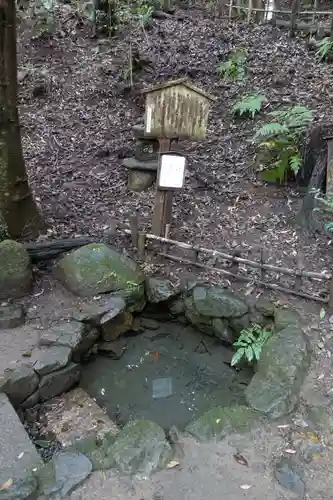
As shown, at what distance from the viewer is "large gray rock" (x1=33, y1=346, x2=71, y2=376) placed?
14.6 feet

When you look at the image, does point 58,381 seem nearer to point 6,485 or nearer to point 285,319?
point 6,485

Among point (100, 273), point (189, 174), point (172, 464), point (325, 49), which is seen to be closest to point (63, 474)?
point (172, 464)

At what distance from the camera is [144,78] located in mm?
10250

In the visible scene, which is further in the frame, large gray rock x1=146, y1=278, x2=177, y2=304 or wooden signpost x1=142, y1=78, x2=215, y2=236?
large gray rock x1=146, y1=278, x2=177, y2=304

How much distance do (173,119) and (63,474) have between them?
4.07m

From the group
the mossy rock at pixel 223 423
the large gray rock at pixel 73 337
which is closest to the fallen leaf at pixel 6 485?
the mossy rock at pixel 223 423

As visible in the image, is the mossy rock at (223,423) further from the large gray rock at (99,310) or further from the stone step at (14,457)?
the large gray rock at (99,310)

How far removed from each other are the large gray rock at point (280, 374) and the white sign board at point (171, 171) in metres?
2.30

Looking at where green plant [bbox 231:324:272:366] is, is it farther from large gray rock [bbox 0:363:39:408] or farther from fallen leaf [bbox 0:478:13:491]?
fallen leaf [bbox 0:478:13:491]

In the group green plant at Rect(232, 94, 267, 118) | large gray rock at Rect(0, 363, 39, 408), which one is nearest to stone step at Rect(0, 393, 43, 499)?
large gray rock at Rect(0, 363, 39, 408)

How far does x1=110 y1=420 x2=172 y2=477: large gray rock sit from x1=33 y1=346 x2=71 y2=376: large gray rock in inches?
46.3

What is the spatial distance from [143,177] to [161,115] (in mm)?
2065

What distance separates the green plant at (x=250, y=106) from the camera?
837 centimetres

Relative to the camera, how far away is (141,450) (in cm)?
343
